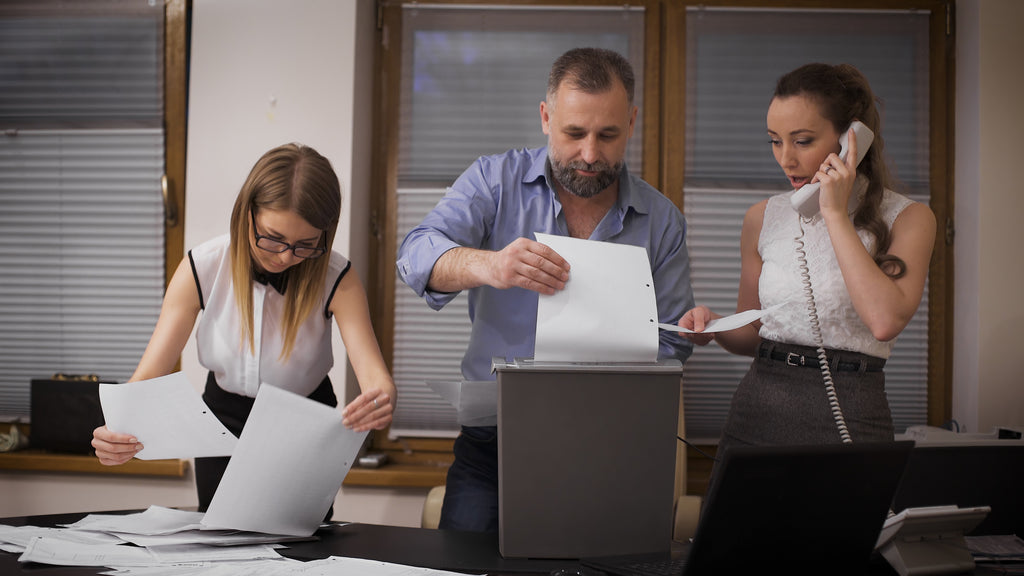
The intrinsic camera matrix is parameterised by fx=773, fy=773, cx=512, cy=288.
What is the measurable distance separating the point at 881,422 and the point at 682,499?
102 cm

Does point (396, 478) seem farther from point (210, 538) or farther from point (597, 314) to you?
point (597, 314)

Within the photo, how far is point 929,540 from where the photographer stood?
1.13 meters

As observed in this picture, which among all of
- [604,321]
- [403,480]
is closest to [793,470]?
[604,321]

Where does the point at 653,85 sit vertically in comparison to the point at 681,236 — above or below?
above

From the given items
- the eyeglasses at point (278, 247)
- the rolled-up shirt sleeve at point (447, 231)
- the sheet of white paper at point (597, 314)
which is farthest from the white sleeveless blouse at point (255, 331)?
the sheet of white paper at point (597, 314)

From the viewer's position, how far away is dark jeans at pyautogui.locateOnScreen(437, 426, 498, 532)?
1.60 metres

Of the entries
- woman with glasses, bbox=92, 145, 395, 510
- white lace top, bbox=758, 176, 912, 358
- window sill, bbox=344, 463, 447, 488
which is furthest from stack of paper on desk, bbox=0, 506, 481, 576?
window sill, bbox=344, 463, 447, 488

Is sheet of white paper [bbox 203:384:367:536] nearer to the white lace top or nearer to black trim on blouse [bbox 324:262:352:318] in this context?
black trim on blouse [bbox 324:262:352:318]

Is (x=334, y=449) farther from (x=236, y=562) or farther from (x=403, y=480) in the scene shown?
(x=403, y=480)

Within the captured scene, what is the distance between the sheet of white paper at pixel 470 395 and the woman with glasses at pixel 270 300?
0.36m

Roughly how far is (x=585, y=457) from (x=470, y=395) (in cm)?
23

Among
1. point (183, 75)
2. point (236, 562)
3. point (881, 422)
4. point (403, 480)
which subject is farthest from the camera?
point (183, 75)

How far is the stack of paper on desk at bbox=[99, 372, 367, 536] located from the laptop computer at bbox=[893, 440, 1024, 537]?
0.97m

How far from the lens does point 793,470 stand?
91cm
